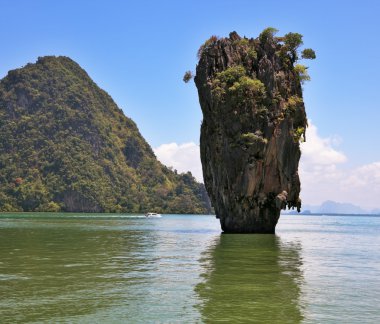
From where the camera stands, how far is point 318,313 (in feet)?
43.3

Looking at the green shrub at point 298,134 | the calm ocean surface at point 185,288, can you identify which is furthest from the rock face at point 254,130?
the calm ocean surface at point 185,288

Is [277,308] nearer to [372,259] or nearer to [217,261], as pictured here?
[217,261]

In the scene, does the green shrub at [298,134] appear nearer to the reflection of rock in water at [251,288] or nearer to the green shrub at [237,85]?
the green shrub at [237,85]

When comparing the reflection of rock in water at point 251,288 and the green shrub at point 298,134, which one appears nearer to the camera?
the reflection of rock in water at point 251,288

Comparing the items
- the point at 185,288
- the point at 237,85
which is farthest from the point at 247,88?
the point at 185,288

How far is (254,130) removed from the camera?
48281 mm

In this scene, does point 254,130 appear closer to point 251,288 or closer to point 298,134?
point 298,134

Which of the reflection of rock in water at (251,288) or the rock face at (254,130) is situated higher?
the rock face at (254,130)

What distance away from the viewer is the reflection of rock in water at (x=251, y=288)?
42.1ft

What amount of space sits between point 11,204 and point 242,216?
155828 millimetres

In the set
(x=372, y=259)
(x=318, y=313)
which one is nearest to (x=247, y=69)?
(x=372, y=259)

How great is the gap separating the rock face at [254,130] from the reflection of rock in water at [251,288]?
800 inches

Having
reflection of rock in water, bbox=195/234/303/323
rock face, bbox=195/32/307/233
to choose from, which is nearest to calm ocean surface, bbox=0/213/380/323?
reflection of rock in water, bbox=195/234/303/323

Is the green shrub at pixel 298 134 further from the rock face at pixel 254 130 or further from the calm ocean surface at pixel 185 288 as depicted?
the calm ocean surface at pixel 185 288
